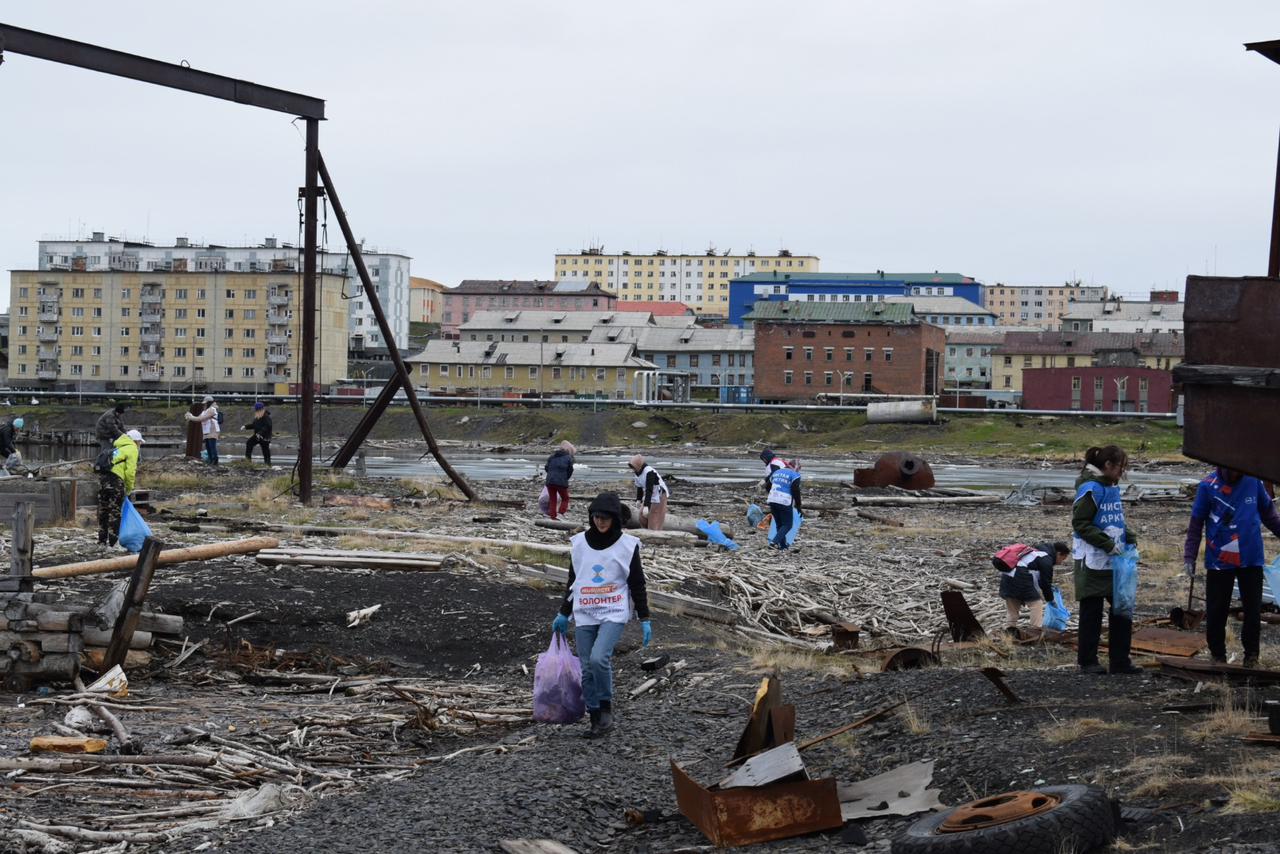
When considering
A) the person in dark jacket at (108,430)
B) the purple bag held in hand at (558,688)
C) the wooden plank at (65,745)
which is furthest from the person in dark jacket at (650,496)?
the wooden plank at (65,745)

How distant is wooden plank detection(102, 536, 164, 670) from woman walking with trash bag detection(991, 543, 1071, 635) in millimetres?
7778

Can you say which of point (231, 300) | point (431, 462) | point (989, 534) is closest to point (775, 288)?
point (231, 300)

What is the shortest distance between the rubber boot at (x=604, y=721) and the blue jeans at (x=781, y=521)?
37.4ft

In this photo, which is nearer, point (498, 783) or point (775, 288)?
point (498, 783)

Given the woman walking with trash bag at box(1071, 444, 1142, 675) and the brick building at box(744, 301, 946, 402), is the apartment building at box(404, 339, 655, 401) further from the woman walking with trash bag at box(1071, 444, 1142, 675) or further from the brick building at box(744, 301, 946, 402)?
the woman walking with trash bag at box(1071, 444, 1142, 675)

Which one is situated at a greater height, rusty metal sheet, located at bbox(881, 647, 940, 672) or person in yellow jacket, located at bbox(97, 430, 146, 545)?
person in yellow jacket, located at bbox(97, 430, 146, 545)

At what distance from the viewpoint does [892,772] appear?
8.30 m

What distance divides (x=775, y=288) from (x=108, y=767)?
15355 centimetres

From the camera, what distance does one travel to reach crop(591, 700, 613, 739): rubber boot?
10.1 meters

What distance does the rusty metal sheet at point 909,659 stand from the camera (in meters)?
11.6

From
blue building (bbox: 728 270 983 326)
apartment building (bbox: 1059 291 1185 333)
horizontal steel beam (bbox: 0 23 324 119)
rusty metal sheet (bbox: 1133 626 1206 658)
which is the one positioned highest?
blue building (bbox: 728 270 983 326)

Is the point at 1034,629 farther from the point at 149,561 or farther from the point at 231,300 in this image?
the point at 231,300

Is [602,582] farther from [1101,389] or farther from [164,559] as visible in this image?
[1101,389]

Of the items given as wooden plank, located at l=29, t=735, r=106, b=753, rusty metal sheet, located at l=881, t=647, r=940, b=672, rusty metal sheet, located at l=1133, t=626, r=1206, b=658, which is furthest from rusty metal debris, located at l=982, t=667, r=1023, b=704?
wooden plank, located at l=29, t=735, r=106, b=753
